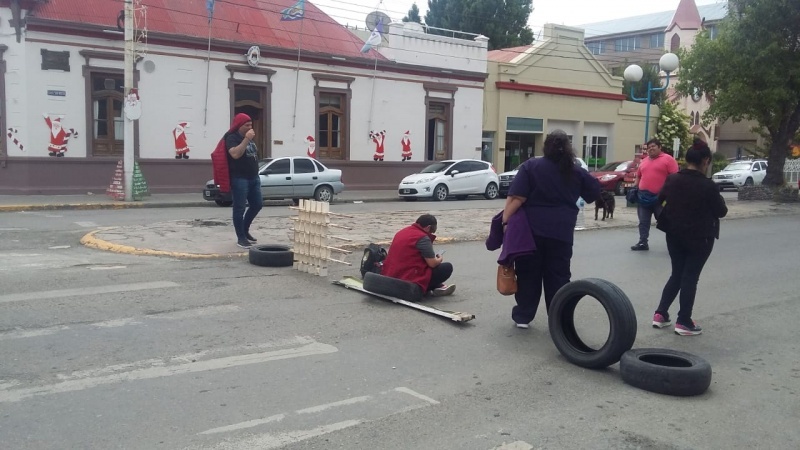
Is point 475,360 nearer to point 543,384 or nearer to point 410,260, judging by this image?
point 543,384

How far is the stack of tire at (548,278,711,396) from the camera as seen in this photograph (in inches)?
203

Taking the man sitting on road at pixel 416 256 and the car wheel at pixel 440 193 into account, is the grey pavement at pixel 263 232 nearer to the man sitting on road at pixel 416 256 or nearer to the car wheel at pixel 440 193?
the man sitting on road at pixel 416 256

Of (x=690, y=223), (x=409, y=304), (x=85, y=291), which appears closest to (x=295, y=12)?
(x=85, y=291)

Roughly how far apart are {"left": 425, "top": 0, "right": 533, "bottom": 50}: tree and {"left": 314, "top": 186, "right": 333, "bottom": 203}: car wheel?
31719 mm

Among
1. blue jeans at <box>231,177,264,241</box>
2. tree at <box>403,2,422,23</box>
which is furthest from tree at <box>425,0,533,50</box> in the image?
blue jeans at <box>231,177,264,241</box>

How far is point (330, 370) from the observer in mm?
5441

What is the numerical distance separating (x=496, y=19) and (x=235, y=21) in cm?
2971

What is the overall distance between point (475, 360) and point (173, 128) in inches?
796

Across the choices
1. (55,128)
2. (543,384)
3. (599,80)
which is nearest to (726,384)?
Answer: (543,384)

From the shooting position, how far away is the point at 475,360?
19.1ft

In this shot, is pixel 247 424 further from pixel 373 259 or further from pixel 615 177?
pixel 615 177

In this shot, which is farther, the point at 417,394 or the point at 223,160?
the point at 223,160

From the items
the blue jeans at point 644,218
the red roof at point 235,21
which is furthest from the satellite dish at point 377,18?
the blue jeans at point 644,218

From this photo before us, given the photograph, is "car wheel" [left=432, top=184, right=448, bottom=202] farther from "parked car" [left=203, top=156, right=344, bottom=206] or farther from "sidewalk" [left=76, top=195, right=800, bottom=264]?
"sidewalk" [left=76, top=195, right=800, bottom=264]
